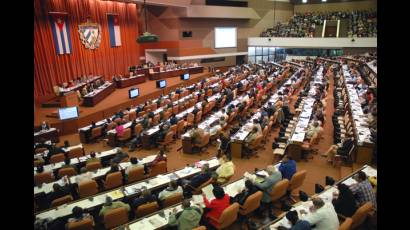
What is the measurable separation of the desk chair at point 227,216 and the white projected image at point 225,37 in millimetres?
27309

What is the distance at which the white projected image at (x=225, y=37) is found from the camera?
3170cm

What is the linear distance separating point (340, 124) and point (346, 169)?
327 cm

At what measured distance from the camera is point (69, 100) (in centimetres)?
1479

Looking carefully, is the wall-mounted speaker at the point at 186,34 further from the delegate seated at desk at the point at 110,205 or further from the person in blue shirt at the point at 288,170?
the delegate seated at desk at the point at 110,205

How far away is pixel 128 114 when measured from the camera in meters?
13.6

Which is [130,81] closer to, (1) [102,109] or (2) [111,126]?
(1) [102,109]

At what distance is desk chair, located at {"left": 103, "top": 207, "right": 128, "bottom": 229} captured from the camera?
5.84m

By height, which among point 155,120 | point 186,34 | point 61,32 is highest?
point 186,34

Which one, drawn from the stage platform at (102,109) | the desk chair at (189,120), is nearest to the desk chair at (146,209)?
the desk chair at (189,120)

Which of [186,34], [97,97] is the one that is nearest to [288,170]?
[97,97]

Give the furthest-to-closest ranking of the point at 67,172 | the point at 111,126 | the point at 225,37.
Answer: the point at 225,37 → the point at 111,126 → the point at 67,172

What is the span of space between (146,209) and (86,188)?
2027 millimetres

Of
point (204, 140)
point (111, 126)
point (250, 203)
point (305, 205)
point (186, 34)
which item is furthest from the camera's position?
point (186, 34)
